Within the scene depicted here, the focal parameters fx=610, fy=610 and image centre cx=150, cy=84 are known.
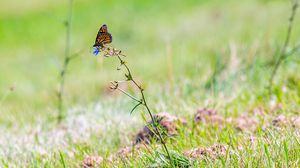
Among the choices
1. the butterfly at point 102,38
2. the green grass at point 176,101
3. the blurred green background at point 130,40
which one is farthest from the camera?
the blurred green background at point 130,40

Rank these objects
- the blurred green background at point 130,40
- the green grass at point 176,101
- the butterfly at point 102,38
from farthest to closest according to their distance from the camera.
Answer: the blurred green background at point 130,40 → the green grass at point 176,101 → the butterfly at point 102,38

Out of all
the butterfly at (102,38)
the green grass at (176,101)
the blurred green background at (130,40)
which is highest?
the blurred green background at (130,40)

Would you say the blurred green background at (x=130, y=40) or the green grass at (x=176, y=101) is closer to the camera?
the green grass at (x=176, y=101)

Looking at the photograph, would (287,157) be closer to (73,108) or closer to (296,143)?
(296,143)

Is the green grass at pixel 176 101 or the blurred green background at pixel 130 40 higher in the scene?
the blurred green background at pixel 130 40

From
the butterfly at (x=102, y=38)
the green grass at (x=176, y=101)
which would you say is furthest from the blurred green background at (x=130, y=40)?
the butterfly at (x=102, y=38)

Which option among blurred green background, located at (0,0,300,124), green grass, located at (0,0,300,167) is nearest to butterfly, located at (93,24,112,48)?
green grass, located at (0,0,300,167)

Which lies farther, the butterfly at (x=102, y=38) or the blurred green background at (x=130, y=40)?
the blurred green background at (x=130, y=40)

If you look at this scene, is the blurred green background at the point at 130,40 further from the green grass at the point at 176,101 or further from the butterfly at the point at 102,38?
the butterfly at the point at 102,38

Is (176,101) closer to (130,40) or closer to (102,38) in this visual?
(102,38)
